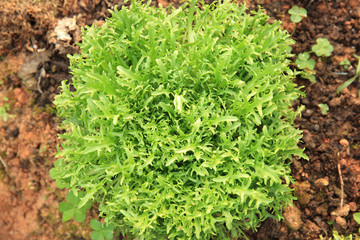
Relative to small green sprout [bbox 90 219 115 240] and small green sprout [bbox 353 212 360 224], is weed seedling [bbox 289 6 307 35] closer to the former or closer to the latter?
small green sprout [bbox 353 212 360 224]

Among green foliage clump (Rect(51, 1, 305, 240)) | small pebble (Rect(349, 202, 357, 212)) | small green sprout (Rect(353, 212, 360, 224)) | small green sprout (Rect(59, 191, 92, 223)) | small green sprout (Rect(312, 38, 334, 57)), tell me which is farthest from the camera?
small green sprout (Rect(312, 38, 334, 57))

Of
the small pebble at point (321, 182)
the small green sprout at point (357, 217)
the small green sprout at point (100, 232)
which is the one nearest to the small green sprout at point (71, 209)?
the small green sprout at point (100, 232)

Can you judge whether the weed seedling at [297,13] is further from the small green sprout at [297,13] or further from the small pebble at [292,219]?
the small pebble at [292,219]

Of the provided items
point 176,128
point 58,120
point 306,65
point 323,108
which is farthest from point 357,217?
point 58,120

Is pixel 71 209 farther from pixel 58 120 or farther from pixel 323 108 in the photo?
pixel 323 108

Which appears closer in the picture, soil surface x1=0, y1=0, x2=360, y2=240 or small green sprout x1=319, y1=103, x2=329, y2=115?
soil surface x1=0, y1=0, x2=360, y2=240

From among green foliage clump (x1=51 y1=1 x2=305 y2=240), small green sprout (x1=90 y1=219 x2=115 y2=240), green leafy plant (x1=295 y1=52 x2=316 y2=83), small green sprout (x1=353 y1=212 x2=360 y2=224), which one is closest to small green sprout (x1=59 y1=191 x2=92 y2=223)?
small green sprout (x1=90 y1=219 x2=115 y2=240)
